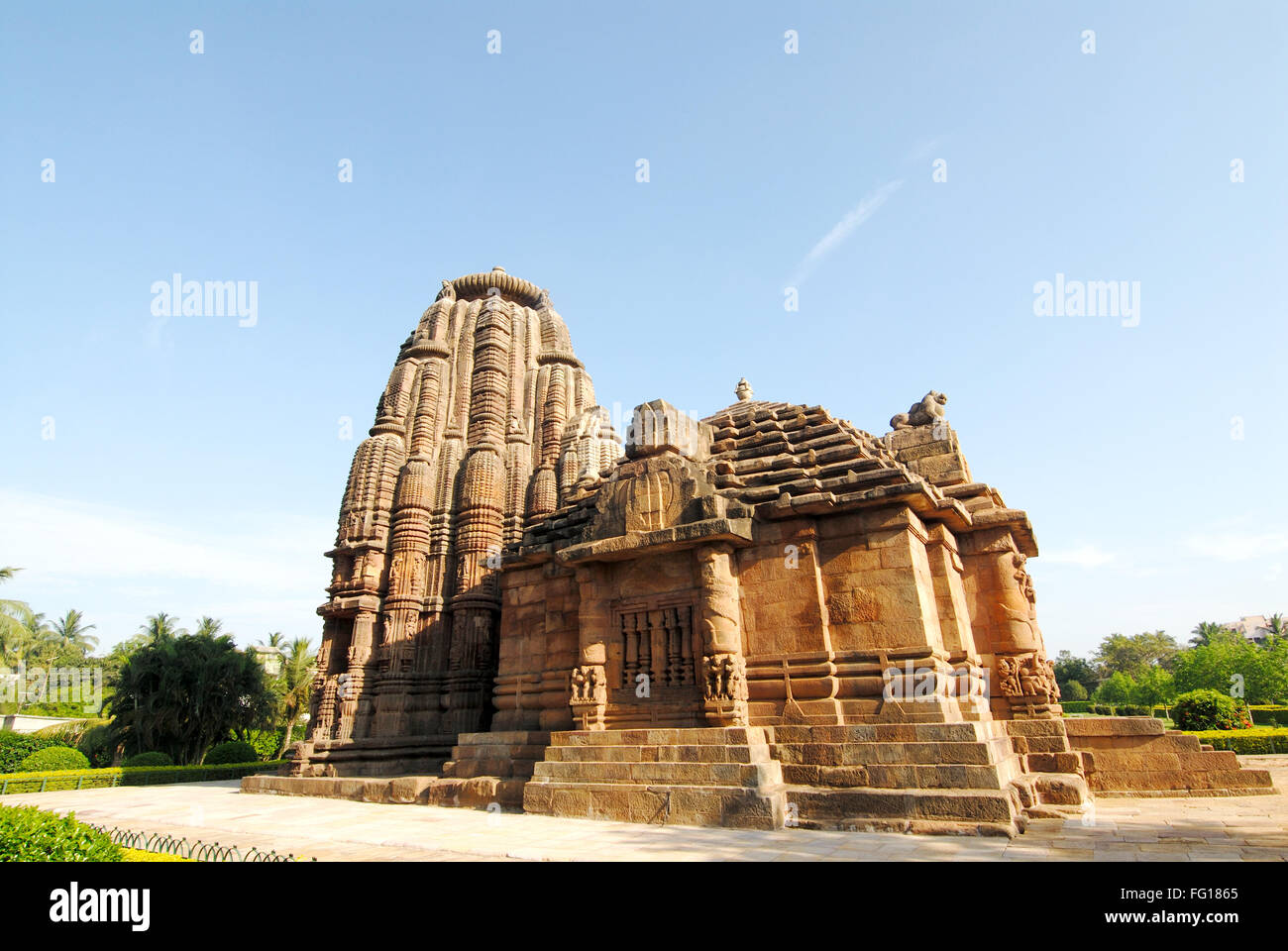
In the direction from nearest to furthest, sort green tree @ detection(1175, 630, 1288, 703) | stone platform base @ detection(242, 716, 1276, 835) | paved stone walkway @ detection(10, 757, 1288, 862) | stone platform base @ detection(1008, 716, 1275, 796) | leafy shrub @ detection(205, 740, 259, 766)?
paved stone walkway @ detection(10, 757, 1288, 862) < stone platform base @ detection(242, 716, 1276, 835) < stone platform base @ detection(1008, 716, 1275, 796) < leafy shrub @ detection(205, 740, 259, 766) < green tree @ detection(1175, 630, 1288, 703)

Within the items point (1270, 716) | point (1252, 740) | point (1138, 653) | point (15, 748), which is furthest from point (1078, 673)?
point (15, 748)

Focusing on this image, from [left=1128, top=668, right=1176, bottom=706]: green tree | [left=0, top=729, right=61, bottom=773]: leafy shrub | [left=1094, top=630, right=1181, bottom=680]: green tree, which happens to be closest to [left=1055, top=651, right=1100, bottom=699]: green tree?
[left=1094, top=630, right=1181, bottom=680]: green tree

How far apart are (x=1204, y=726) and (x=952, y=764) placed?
1689 cm

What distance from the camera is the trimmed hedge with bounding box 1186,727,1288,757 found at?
19.0 meters

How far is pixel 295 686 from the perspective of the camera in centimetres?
3750

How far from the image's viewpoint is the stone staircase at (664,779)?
8672 millimetres

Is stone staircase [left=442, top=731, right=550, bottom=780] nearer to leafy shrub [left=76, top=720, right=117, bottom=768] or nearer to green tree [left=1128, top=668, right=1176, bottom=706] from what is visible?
leafy shrub [left=76, top=720, right=117, bottom=768]

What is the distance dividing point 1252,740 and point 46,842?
26038 mm

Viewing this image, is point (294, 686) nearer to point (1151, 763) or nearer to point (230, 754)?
point (230, 754)

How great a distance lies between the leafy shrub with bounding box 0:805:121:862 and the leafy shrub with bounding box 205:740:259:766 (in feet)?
74.8

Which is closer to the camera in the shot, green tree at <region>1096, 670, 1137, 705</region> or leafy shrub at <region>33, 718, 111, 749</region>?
leafy shrub at <region>33, 718, 111, 749</region>

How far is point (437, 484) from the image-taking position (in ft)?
69.7
